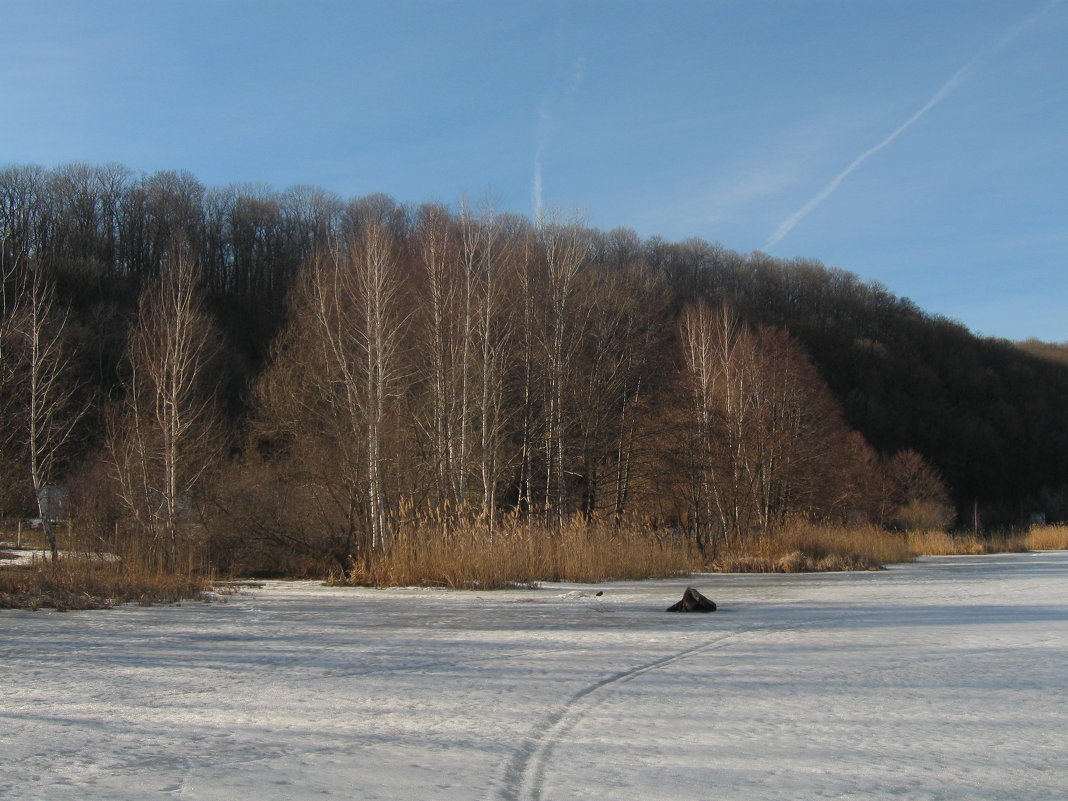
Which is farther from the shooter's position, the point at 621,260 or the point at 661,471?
the point at 621,260

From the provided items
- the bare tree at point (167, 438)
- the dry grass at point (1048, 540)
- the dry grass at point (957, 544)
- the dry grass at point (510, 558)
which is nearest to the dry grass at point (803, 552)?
the dry grass at point (510, 558)

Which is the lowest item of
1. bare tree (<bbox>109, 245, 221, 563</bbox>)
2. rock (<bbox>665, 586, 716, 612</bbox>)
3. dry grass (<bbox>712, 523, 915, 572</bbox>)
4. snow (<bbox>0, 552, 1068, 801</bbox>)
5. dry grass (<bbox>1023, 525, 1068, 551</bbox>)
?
dry grass (<bbox>1023, 525, 1068, 551</bbox>)

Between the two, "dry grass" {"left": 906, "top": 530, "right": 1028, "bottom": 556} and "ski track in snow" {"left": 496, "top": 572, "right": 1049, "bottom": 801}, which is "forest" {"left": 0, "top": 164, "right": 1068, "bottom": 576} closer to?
"dry grass" {"left": 906, "top": 530, "right": 1028, "bottom": 556}

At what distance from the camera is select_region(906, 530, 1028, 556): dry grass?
31344 mm

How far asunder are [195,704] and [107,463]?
21.7 metres

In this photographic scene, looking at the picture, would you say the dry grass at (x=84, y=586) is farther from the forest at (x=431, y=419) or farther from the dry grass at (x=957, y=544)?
the dry grass at (x=957, y=544)

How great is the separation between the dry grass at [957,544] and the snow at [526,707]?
2526 cm

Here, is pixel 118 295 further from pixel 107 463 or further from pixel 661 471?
pixel 661 471

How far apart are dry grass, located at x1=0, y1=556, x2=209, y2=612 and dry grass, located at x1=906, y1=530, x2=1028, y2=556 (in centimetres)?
2620

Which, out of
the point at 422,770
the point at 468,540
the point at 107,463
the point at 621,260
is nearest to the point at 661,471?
the point at 468,540

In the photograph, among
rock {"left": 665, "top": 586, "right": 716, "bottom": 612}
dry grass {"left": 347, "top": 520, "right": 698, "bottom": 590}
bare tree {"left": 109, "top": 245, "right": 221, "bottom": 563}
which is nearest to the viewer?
rock {"left": 665, "top": 586, "right": 716, "bottom": 612}

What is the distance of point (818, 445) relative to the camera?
2691cm

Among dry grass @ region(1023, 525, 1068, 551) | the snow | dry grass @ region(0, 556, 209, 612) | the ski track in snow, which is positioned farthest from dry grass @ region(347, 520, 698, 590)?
dry grass @ region(1023, 525, 1068, 551)

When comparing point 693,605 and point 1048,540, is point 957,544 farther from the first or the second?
point 693,605
